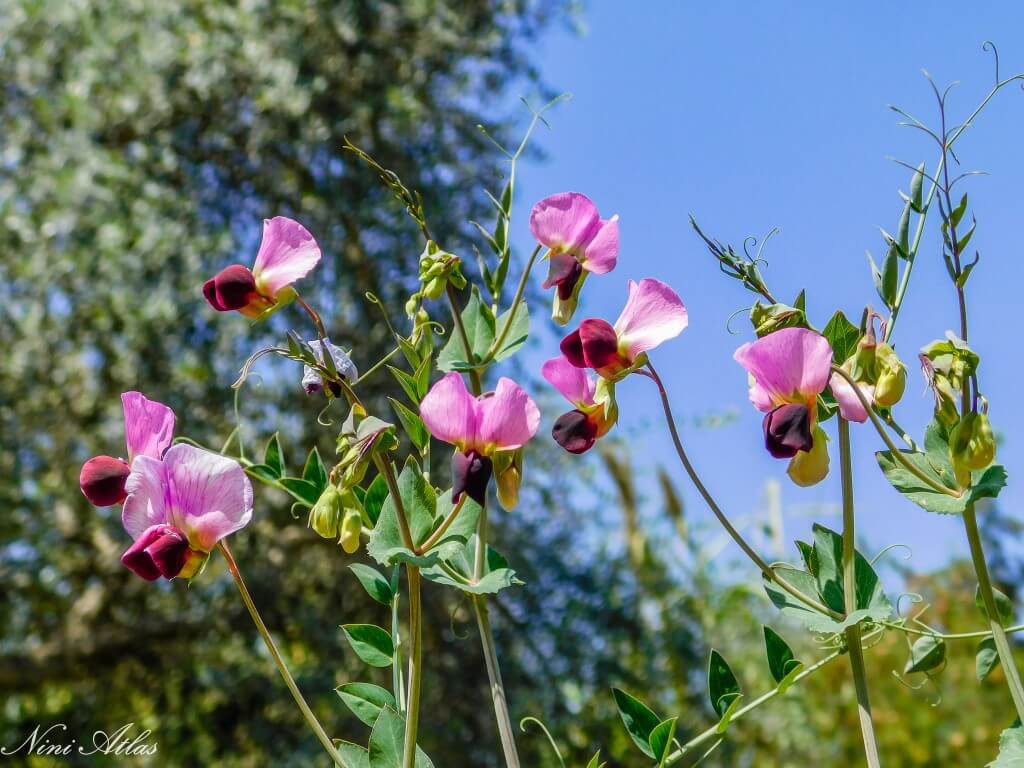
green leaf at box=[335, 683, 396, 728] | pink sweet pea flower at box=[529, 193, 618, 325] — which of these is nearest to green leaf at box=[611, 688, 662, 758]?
green leaf at box=[335, 683, 396, 728]

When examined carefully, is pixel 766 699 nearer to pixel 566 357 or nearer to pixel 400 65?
pixel 566 357

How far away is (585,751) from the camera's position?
2.58 metres

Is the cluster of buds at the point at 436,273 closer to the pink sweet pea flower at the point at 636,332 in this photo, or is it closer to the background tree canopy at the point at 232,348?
the pink sweet pea flower at the point at 636,332

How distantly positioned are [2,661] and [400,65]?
1.82 meters

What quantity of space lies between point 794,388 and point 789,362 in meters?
0.02

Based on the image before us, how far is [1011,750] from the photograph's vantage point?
57 centimetres

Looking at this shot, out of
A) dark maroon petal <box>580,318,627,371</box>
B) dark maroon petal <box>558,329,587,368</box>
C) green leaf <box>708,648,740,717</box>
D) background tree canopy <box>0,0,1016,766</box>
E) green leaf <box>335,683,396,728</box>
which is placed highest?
dark maroon petal <box>580,318,627,371</box>

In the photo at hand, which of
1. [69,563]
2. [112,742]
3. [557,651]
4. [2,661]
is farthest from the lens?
[69,563]

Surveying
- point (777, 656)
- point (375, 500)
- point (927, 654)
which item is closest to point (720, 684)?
point (777, 656)

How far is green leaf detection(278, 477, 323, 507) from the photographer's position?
2.28 ft

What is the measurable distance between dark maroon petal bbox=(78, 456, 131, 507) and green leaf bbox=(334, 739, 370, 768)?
198 mm

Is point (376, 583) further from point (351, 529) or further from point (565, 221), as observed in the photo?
point (565, 221)

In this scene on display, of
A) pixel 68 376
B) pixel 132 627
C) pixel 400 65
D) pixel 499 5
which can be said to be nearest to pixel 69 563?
pixel 132 627

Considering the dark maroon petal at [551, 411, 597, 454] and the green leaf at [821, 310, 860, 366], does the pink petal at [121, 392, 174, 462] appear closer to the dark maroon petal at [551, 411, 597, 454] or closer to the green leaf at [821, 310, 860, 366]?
the dark maroon petal at [551, 411, 597, 454]
